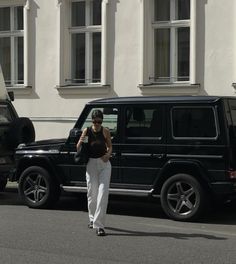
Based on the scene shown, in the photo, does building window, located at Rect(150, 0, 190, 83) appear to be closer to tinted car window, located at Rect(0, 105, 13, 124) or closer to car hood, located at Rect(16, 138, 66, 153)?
tinted car window, located at Rect(0, 105, 13, 124)

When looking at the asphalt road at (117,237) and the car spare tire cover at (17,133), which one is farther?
the car spare tire cover at (17,133)

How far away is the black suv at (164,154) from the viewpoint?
895cm

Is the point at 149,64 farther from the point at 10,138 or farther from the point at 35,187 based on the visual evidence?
the point at 35,187

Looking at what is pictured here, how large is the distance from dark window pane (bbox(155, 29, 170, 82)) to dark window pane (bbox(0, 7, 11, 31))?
478 cm

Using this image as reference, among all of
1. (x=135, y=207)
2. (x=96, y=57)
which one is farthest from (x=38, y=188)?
(x=96, y=57)

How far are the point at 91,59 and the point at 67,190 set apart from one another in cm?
761

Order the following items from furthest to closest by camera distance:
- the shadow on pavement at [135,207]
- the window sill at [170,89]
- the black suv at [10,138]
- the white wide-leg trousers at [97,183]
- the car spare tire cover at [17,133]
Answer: the window sill at [170,89]
the car spare tire cover at [17,133]
the black suv at [10,138]
the shadow on pavement at [135,207]
the white wide-leg trousers at [97,183]

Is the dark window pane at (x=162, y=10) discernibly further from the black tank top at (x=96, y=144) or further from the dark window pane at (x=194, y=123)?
the black tank top at (x=96, y=144)

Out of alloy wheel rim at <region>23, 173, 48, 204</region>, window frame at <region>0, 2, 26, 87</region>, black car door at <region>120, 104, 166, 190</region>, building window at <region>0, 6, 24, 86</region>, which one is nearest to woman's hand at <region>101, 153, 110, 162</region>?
black car door at <region>120, 104, 166, 190</region>

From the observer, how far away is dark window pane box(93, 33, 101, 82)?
16.8 m

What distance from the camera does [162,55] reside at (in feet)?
52.9

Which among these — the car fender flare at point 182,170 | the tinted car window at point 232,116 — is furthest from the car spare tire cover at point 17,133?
the tinted car window at point 232,116

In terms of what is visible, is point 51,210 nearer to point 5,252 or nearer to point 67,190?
point 67,190

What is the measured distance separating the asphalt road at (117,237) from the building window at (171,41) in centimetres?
580
